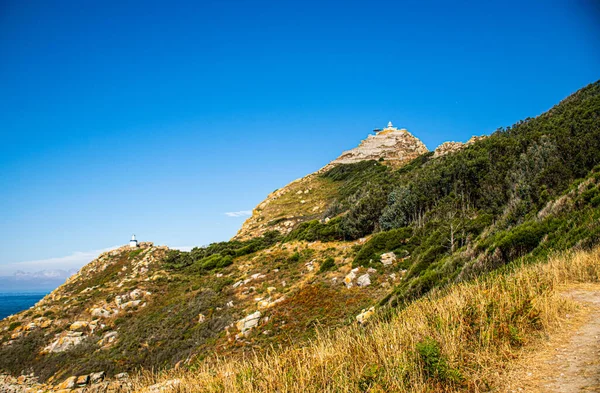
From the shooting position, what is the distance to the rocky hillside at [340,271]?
12492mm

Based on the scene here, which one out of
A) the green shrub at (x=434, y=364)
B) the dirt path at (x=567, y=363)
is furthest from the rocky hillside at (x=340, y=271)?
the dirt path at (x=567, y=363)

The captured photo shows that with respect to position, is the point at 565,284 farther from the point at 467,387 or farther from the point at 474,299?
the point at 467,387

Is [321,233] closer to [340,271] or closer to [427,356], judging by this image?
[340,271]

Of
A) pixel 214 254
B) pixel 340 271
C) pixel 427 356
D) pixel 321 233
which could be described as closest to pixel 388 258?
pixel 340 271

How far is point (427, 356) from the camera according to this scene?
355 cm

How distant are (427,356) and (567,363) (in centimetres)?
150

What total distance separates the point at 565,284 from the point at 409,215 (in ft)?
78.5

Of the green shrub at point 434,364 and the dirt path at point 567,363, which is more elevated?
the green shrub at point 434,364

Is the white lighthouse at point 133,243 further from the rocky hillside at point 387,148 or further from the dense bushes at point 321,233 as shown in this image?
the rocky hillside at point 387,148

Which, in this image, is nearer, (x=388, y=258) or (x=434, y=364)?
(x=434, y=364)

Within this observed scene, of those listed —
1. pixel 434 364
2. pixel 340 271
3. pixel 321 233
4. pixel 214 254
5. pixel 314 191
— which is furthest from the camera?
pixel 314 191

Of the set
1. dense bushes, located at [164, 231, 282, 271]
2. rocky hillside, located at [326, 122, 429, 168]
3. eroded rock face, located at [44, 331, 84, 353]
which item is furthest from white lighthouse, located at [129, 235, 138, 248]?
rocky hillside, located at [326, 122, 429, 168]

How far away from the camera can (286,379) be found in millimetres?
3621

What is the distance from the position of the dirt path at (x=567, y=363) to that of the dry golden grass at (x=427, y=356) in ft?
0.52
